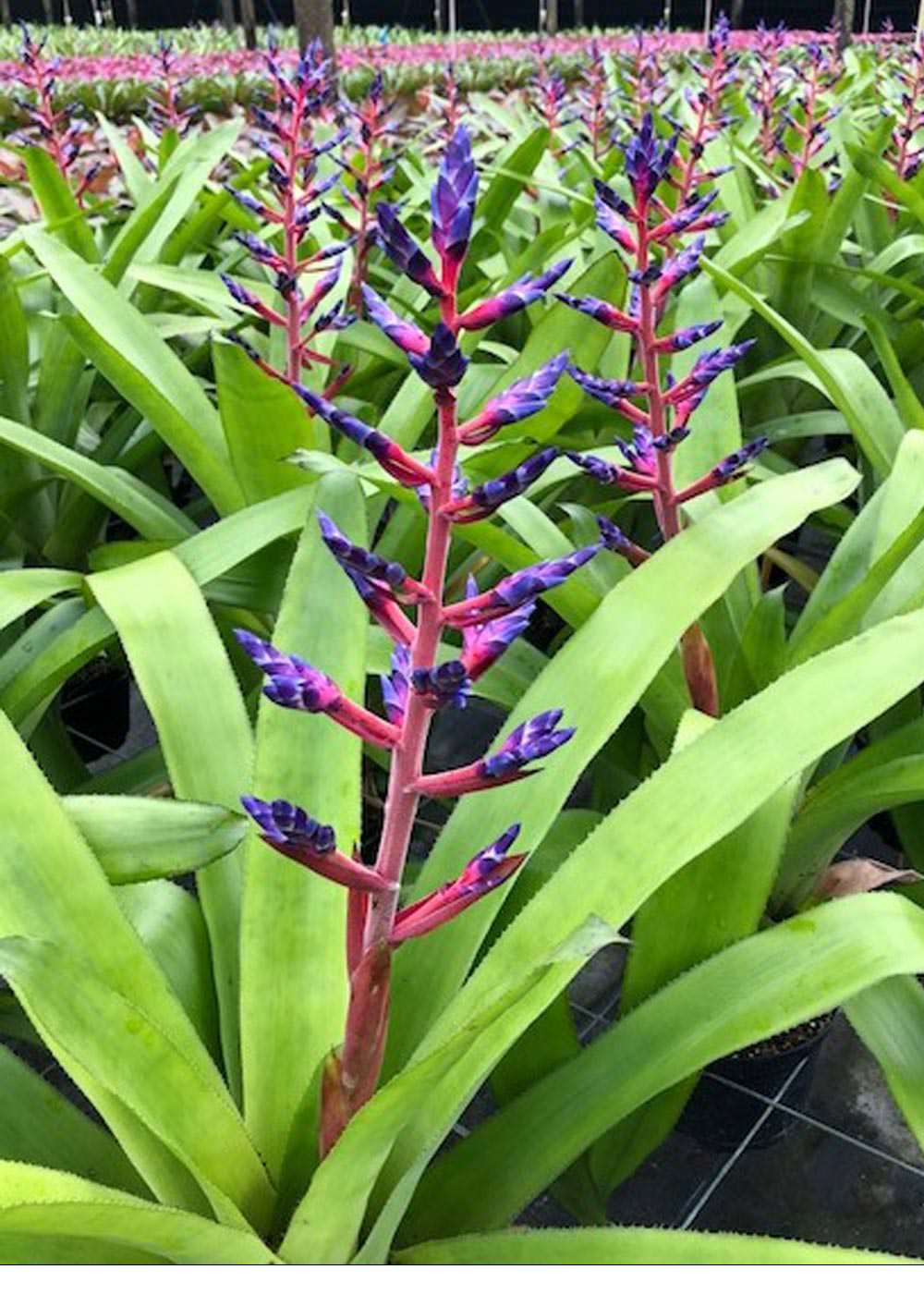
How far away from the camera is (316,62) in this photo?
1995 millimetres

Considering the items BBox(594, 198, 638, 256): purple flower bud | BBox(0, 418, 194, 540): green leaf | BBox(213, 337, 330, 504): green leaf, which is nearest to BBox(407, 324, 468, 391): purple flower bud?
BBox(594, 198, 638, 256): purple flower bud

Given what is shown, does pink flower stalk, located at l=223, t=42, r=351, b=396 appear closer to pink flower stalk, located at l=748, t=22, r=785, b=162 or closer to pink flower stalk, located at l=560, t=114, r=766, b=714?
pink flower stalk, located at l=560, t=114, r=766, b=714

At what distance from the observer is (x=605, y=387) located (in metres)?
1.12

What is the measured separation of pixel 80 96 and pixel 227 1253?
670 cm

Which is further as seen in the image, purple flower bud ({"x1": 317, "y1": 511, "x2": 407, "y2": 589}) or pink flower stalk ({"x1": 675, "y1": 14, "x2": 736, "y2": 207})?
pink flower stalk ({"x1": 675, "y1": 14, "x2": 736, "y2": 207})

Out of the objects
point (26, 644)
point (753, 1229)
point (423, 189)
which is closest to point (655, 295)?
point (26, 644)

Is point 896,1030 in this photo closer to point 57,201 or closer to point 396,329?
point 396,329

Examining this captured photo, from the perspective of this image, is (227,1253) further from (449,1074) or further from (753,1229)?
(753,1229)

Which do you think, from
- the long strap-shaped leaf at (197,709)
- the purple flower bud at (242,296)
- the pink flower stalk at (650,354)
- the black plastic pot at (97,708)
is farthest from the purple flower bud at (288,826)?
the black plastic pot at (97,708)

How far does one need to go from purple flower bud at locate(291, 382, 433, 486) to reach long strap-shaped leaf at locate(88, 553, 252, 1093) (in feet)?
1.55

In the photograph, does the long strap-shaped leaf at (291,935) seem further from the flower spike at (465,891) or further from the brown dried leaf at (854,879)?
the brown dried leaf at (854,879)

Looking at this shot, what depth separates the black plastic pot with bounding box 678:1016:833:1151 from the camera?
1.44 meters

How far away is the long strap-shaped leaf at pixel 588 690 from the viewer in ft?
3.26

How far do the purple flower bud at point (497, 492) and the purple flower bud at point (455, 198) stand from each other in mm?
106
